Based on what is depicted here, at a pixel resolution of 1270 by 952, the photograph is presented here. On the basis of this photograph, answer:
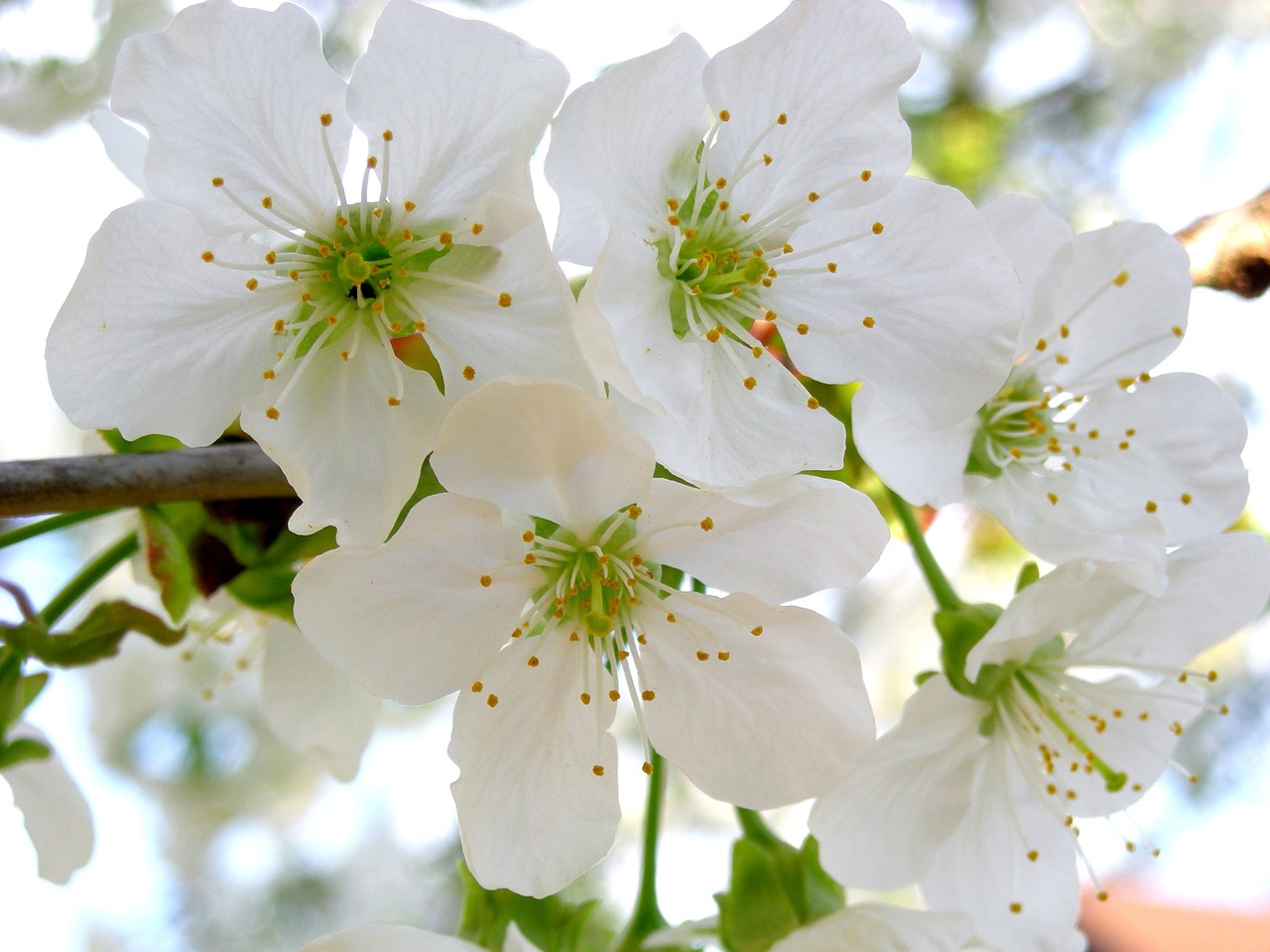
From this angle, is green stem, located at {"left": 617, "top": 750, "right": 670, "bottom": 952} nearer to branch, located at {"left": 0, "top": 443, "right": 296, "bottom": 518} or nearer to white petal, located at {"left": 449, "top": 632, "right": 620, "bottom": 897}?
white petal, located at {"left": 449, "top": 632, "right": 620, "bottom": 897}

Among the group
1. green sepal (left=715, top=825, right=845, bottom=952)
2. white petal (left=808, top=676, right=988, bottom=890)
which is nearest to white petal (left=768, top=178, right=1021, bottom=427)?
white petal (left=808, top=676, right=988, bottom=890)

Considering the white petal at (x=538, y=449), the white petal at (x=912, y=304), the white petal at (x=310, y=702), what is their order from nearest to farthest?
the white petal at (x=538, y=449) < the white petal at (x=912, y=304) < the white petal at (x=310, y=702)

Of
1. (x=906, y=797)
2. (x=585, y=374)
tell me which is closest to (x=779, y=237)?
(x=585, y=374)

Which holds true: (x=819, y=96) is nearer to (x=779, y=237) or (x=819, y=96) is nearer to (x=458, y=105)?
(x=779, y=237)

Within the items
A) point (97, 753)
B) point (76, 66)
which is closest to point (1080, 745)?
point (76, 66)

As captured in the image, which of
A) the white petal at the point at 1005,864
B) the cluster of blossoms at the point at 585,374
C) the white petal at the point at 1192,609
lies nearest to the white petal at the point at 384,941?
the cluster of blossoms at the point at 585,374

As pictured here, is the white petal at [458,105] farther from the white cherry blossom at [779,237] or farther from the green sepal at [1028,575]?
the green sepal at [1028,575]
